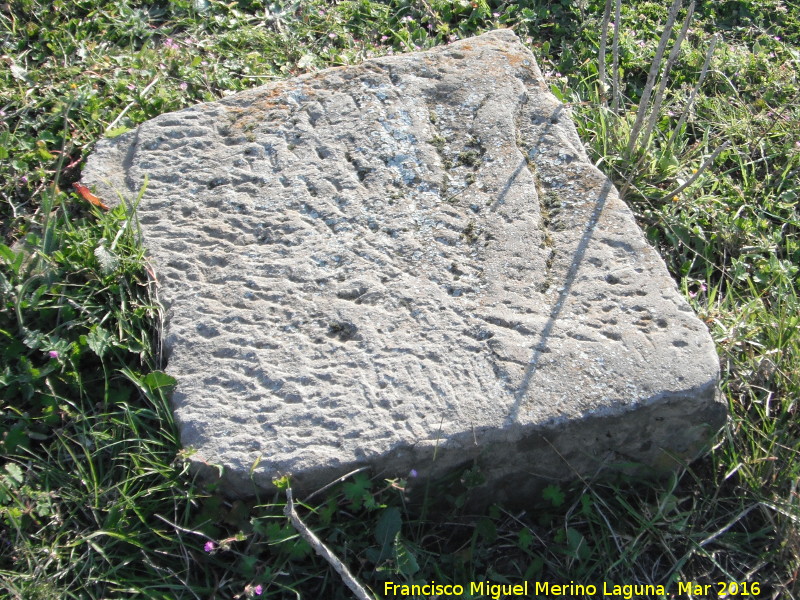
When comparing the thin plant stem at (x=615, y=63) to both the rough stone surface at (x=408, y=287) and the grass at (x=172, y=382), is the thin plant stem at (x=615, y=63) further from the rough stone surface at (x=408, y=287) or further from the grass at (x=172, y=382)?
the rough stone surface at (x=408, y=287)

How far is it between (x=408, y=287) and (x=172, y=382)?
0.71 m

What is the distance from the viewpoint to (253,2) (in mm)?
3418

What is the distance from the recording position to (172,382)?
204 cm

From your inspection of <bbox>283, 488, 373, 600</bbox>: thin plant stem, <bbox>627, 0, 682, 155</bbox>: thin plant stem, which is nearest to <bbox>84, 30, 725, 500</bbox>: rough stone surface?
<bbox>283, 488, 373, 600</bbox>: thin plant stem

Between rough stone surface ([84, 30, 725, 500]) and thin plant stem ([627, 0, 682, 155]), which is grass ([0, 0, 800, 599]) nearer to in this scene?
thin plant stem ([627, 0, 682, 155])

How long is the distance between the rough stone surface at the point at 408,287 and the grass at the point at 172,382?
0.40 feet

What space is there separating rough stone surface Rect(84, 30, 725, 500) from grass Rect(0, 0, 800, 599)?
4.8 inches

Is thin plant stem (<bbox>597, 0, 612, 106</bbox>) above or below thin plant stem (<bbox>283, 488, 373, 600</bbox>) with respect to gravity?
above

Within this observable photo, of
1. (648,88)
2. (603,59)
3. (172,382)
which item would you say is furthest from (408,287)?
(603,59)

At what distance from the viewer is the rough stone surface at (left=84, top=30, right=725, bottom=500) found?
6.33ft

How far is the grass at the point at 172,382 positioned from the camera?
193 centimetres

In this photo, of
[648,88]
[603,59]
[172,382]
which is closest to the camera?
[172,382]

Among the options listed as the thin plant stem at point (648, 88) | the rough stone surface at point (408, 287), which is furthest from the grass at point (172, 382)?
the rough stone surface at point (408, 287)

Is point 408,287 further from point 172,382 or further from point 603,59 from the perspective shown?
point 603,59
